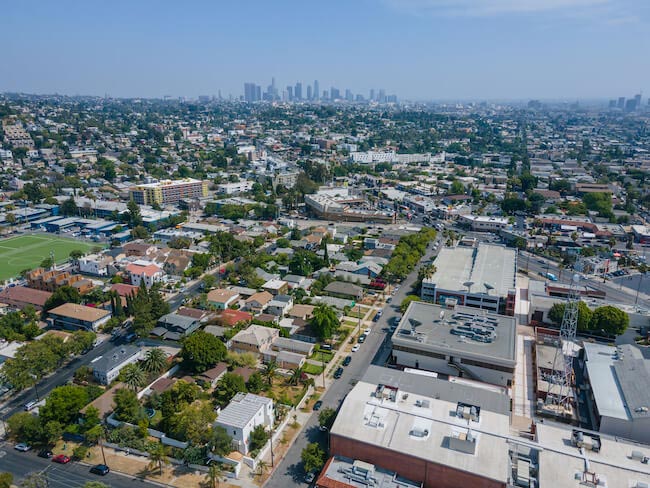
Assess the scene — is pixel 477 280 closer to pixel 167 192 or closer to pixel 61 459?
pixel 61 459

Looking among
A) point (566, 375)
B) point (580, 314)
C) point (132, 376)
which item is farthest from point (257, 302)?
point (580, 314)

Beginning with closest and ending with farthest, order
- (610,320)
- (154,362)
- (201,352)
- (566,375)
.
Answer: (566,375) < (154,362) < (201,352) < (610,320)

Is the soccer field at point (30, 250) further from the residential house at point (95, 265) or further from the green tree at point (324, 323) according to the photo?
the green tree at point (324, 323)

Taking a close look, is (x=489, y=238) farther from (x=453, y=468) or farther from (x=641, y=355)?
Result: (x=453, y=468)

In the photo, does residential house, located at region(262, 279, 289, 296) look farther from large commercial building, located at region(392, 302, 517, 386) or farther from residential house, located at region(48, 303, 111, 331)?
residential house, located at region(48, 303, 111, 331)

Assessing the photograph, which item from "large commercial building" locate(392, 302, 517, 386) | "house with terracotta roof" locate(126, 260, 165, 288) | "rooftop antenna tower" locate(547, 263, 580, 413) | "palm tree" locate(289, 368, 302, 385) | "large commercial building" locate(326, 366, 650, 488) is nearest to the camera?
"large commercial building" locate(326, 366, 650, 488)

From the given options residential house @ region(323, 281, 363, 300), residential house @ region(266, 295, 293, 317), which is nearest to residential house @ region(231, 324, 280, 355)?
residential house @ region(266, 295, 293, 317)
